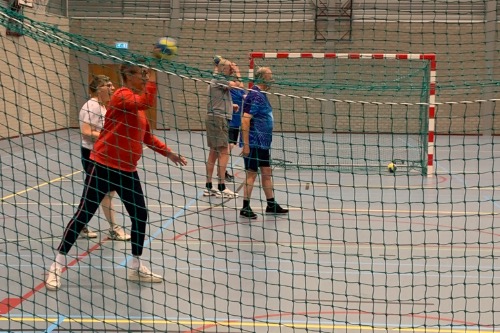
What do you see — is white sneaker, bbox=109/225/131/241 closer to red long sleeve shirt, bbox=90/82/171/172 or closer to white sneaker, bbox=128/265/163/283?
white sneaker, bbox=128/265/163/283

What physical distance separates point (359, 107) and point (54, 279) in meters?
15.8

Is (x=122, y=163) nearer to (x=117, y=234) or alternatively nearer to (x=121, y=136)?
(x=121, y=136)

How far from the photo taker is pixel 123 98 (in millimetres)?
4680

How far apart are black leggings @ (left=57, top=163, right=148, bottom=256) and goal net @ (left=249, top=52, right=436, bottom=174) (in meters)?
5.62

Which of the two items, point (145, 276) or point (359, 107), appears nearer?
point (145, 276)

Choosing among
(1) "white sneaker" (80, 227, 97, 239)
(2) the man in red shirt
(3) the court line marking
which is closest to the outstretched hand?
(2) the man in red shirt

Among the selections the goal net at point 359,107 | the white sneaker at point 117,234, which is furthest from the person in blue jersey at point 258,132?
the goal net at point 359,107

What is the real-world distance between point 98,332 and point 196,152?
12.2 metres

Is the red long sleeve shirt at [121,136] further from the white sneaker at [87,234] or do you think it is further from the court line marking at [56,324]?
the white sneaker at [87,234]

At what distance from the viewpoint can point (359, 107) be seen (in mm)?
19844

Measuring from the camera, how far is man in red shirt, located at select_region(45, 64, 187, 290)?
470cm

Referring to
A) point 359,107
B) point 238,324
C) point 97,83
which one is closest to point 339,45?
point 359,107

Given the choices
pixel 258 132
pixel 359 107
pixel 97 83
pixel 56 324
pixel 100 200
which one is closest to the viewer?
pixel 56 324

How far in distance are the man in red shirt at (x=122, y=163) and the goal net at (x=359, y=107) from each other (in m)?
5.62
